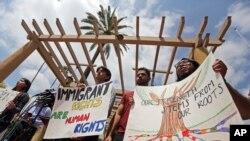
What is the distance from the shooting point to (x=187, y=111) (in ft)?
10.6

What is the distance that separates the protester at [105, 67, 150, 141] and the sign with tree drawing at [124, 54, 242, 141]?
0.35 m

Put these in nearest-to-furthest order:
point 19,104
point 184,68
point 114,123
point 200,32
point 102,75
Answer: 1. point 184,68
2. point 114,123
3. point 102,75
4. point 19,104
5. point 200,32

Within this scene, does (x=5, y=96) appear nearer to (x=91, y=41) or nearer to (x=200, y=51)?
(x=91, y=41)

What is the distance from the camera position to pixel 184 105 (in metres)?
3.36

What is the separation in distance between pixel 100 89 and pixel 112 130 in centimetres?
75

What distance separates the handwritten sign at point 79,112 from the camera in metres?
4.03

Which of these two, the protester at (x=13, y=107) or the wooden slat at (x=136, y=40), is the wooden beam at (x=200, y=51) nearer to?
the wooden slat at (x=136, y=40)

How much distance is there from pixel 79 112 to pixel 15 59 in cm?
285

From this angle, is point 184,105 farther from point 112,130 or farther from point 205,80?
point 112,130

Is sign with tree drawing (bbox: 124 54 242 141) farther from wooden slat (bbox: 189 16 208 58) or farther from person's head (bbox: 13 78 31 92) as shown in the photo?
person's head (bbox: 13 78 31 92)

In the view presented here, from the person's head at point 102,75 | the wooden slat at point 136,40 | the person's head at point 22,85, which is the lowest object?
the person's head at point 102,75

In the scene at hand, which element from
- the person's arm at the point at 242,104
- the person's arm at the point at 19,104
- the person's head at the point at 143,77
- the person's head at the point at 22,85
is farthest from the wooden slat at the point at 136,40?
the person's arm at the point at 242,104

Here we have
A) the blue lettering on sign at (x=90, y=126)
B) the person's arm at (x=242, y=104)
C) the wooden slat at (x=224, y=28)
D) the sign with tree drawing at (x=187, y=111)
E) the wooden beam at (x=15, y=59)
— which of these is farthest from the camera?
the wooden beam at (x=15, y=59)

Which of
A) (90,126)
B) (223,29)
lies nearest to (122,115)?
(90,126)
